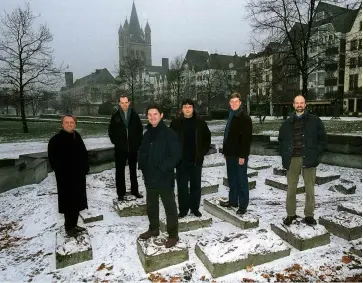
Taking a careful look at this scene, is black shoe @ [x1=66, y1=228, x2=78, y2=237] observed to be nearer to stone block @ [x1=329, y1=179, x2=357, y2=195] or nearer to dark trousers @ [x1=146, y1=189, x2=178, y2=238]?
dark trousers @ [x1=146, y1=189, x2=178, y2=238]

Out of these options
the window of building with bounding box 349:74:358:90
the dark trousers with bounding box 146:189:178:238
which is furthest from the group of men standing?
the window of building with bounding box 349:74:358:90

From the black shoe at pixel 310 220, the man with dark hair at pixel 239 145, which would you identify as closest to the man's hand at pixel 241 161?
the man with dark hair at pixel 239 145

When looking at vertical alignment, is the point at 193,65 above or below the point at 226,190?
above

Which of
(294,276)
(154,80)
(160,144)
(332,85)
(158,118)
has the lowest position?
(294,276)

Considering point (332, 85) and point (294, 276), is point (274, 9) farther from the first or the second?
point (332, 85)

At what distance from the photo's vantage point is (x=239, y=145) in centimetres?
461

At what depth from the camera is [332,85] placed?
159 feet

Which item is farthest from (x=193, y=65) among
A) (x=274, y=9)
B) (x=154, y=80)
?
(x=274, y=9)

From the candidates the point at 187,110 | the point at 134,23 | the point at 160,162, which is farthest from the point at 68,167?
the point at 134,23

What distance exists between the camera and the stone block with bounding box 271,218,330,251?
3.78 meters

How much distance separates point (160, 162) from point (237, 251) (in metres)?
1.50

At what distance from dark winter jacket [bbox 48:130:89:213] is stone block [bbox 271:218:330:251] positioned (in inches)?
125

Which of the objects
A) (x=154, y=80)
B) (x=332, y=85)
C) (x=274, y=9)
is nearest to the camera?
(x=274, y=9)

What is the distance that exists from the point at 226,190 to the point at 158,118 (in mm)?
3650
